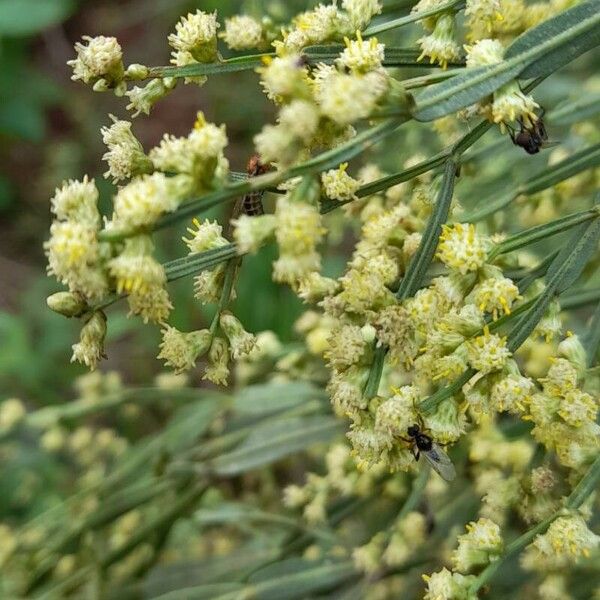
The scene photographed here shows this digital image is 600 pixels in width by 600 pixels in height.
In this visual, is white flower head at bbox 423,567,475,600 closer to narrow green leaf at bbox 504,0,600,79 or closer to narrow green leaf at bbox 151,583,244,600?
narrow green leaf at bbox 504,0,600,79

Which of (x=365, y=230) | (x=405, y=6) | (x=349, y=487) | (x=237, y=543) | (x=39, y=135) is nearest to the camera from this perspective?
(x=365, y=230)

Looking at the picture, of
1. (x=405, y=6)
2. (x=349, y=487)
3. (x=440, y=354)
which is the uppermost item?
(x=405, y=6)

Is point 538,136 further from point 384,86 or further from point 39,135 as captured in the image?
point 39,135

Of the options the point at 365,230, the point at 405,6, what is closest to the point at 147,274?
the point at 365,230

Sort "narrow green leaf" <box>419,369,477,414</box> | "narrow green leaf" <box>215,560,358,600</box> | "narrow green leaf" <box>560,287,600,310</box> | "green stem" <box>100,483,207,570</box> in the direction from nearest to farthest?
"narrow green leaf" <box>419,369,477,414</box> < "narrow green leaf" <box>560,287,600,310</box> < "narrow green leaf" <box>215,560,358,600</box> < "green stem" <box>100,483,207,570</box>

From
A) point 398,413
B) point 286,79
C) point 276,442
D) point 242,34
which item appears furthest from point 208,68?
point 276,442

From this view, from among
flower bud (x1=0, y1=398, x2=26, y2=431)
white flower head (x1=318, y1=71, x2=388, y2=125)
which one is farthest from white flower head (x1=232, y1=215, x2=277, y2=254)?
flower bud (x1=0, y1=398, x2=26, y2=431)
